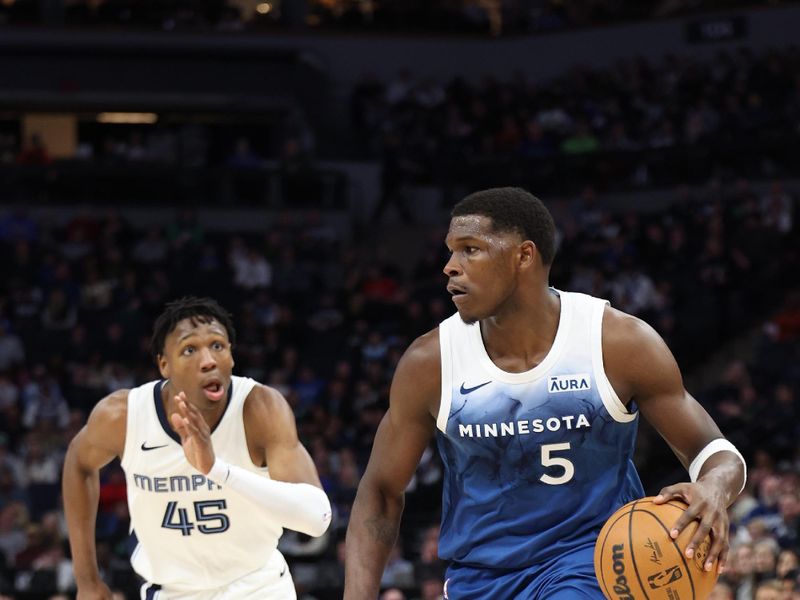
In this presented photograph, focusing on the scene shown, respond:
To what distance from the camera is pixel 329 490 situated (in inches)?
538

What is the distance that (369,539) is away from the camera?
469 centimetres

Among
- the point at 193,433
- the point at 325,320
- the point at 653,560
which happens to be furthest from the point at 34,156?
the point at 653,560

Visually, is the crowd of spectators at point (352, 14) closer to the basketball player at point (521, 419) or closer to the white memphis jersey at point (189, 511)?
the white memphis jersey at point (189, 511)

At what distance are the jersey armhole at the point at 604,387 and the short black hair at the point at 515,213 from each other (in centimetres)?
30

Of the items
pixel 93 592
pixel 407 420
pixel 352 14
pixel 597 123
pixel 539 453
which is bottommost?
pixel 93 592

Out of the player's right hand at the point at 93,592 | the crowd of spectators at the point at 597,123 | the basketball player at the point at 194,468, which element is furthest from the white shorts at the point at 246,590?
the crowd of spectators at the point at 597,123

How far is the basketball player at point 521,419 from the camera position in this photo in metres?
4.51

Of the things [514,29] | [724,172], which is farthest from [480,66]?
Result: [724,172]

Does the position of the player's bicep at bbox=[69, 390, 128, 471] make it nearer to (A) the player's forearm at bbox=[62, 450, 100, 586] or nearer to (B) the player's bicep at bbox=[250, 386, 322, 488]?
(A) the player's forearm at bbox=[62, 450, 100, 586]

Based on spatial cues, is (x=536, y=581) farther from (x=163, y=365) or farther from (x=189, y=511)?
(x=163, y=365)

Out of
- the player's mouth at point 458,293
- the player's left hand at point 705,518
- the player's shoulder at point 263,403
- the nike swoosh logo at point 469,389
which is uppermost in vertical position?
the player's mouth at point 458,293

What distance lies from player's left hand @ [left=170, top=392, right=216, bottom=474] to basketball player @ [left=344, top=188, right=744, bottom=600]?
0.69 meters

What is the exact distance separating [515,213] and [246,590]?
7.33 ft

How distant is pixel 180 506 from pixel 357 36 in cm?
1920
